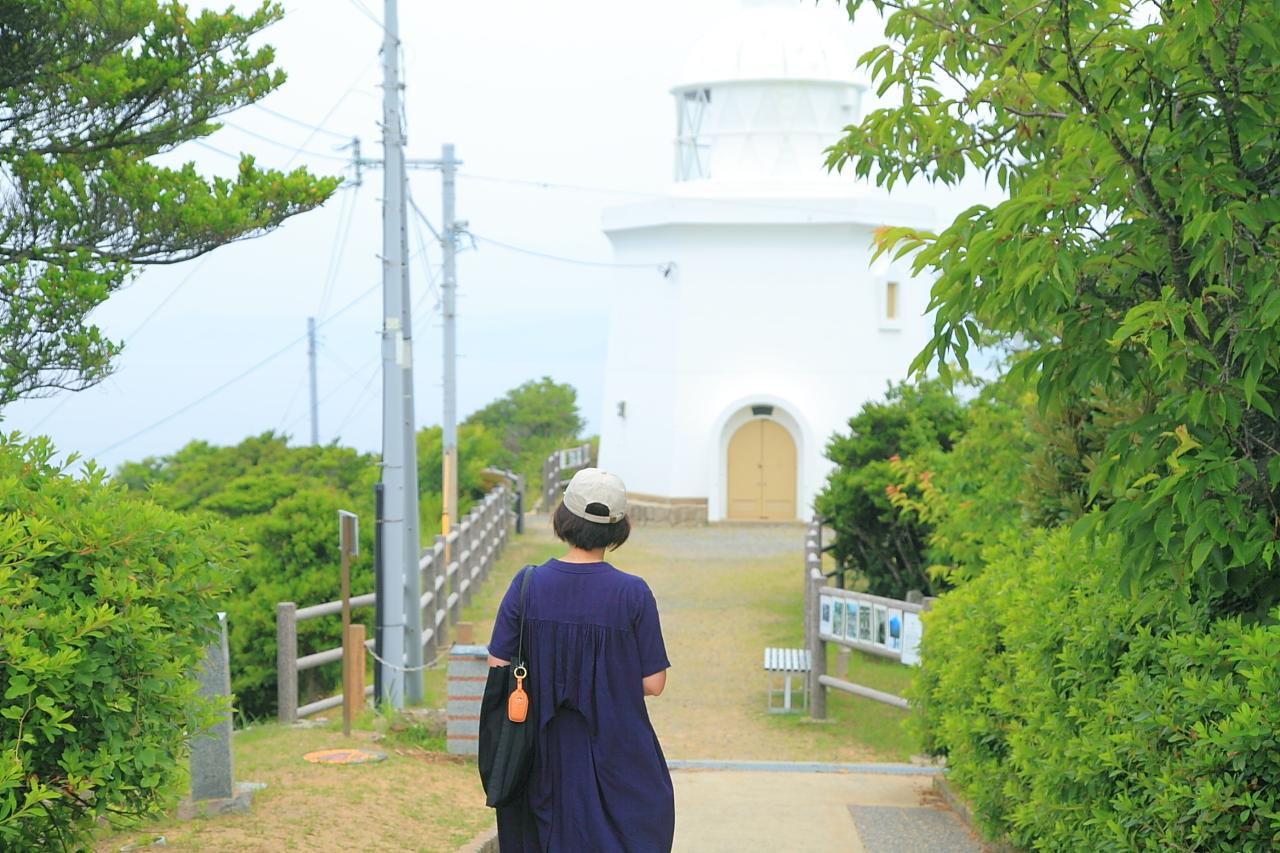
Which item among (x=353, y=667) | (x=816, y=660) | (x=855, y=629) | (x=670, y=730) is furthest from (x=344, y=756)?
(x=816, y=660)

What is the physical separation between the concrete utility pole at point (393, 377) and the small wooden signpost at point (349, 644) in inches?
16.1

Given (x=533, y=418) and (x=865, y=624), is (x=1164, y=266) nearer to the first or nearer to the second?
(x=865, y=624)

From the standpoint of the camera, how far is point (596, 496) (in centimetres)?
449

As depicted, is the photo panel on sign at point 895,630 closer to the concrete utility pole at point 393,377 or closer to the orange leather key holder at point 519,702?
the concrete utility pole at point 393,377

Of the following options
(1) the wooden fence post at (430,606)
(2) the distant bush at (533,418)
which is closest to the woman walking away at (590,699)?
(1) the wooden fence post at (430,606)

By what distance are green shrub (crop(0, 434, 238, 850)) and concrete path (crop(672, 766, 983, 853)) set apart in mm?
3097

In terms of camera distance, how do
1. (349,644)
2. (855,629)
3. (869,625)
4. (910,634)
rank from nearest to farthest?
(349,644) → (910,634) → (869,625) → (855,629)

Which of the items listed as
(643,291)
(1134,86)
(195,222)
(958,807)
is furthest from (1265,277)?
(643,291)

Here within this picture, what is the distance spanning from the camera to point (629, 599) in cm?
445

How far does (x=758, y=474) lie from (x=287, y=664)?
19.9 metres

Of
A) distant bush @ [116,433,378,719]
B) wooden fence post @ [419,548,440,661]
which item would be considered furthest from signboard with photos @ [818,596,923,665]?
distant bush @ [116,433,378,719]

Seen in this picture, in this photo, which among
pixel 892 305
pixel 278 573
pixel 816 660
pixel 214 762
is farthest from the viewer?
pixel 892 305

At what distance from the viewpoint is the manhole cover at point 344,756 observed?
855 cm

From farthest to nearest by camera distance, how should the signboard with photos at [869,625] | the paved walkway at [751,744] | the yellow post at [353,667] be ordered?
the signboard with photos at [869,625] < the yellow post at [353,667] < the paved walkway at [751,744]
